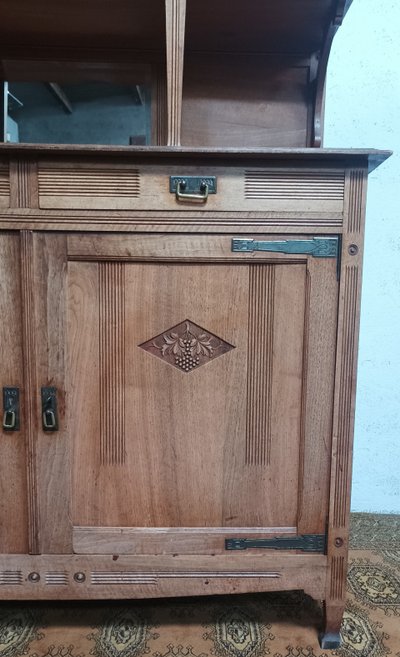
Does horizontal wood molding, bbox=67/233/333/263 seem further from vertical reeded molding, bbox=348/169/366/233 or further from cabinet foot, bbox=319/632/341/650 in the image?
cabinet foot, bbox=319/632/341/650

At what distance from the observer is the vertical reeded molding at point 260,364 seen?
3.43 feet

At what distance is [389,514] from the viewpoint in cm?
175

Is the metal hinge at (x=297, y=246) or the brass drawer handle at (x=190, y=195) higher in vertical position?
the brass drawer handle at (x=190, y=195)

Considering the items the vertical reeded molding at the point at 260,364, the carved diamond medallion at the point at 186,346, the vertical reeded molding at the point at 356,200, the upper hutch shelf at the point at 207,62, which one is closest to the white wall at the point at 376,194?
the upper hutch shelf at the point at 207,62

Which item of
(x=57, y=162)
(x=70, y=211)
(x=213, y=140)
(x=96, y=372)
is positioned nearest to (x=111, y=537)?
(x=96, y=372)

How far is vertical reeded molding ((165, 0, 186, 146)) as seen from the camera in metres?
1.02

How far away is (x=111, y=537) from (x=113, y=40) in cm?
151

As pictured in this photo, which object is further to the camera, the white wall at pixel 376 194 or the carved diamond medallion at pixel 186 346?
the white wall at pixel 376 194

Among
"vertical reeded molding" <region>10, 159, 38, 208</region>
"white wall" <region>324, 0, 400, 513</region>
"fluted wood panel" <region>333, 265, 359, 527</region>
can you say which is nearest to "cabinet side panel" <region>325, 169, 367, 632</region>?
"fluted wood panel" <region>333, 265, 359, 527</region>

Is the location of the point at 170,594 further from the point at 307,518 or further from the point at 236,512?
the point at 307,518

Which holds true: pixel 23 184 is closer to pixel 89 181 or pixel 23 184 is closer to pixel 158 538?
pixel 89 181

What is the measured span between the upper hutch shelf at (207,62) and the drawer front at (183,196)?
1.09 feet

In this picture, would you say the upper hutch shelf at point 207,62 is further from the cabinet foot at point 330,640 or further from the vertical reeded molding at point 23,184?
the cabinet foot at point 330,640

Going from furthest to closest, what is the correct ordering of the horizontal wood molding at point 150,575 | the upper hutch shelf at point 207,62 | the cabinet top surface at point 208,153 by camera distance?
the upper hutch shelf at point 207,62
the horizontal wood molding at point 150,575
the cabinet top surface at point 208,153
